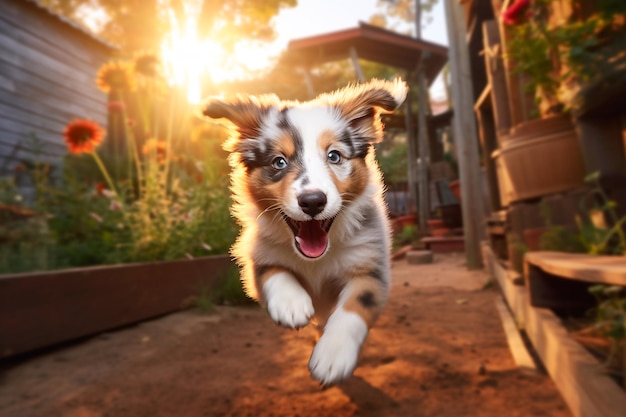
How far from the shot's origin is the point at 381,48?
43.3ft

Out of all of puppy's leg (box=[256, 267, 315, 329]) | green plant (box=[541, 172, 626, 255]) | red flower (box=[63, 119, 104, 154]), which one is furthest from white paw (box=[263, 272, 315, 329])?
green plant (box=[541, 172, 626, 255])

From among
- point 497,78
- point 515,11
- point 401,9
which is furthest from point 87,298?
point 401,9

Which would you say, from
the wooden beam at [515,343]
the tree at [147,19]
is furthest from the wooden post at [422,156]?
the wooden beam at [515,343]

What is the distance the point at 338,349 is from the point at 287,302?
0.17 m

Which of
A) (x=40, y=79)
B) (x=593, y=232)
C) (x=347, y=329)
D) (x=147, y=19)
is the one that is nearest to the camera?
(x=347, y=329)

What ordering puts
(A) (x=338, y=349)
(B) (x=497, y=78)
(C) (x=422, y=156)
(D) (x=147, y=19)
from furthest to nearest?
(D) (x=147, y=19) < (C) (x=422, y=156) < (B) (x=497, y=78) < (A) (x=338, y=349)

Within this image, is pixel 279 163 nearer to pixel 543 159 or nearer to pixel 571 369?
pixel 571 369

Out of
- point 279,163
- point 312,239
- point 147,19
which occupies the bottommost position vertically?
point 312,239

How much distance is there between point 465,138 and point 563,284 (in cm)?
548

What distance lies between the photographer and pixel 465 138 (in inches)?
364

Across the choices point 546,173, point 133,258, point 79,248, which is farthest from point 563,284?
point 79,248

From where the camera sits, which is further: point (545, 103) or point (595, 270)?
point (545, 103)

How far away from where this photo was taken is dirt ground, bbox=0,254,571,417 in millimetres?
3104

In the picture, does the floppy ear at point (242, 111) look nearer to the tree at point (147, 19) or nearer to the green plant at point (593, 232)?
the green plant at point (593, 232)
